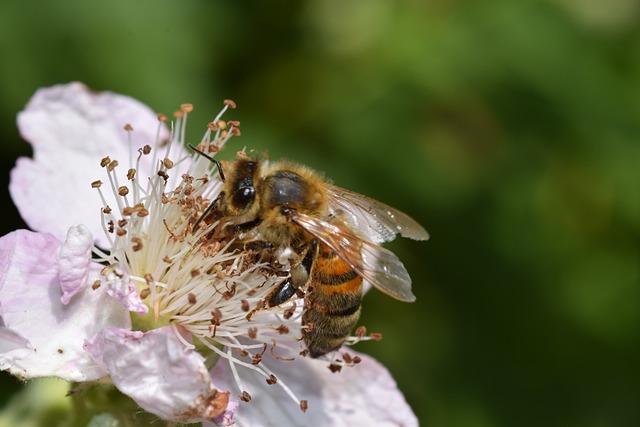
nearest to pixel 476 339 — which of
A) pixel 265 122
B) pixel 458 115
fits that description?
pixel 458 115

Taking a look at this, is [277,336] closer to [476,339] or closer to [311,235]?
[311,235]

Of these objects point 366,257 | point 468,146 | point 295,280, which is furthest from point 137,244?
point 468,146

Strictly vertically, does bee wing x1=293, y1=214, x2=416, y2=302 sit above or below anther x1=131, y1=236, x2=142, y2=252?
above

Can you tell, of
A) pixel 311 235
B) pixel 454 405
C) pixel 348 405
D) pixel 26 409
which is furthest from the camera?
pixel 454 405

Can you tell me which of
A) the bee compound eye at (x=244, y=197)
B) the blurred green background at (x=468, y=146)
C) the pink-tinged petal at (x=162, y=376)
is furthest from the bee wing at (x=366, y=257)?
the blurred green background at (x=468, y=146)

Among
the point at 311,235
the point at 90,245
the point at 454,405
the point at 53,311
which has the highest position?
the point at 311,235

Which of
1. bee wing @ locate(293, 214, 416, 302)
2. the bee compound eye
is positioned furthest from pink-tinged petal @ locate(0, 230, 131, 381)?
bee wing @ locate(293, 214, 416, 302)

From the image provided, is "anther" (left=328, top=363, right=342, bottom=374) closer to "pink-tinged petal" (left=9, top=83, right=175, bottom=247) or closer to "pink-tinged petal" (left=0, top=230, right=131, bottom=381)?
"pink-tinged petal" (left=0, top=230, right=131, bottom=381)

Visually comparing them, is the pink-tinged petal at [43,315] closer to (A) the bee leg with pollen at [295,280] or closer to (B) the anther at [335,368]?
(A) the bee leg with pollen at [295,280]
